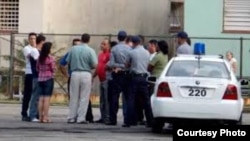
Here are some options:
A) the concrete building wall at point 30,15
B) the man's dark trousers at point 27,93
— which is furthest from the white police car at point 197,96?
the concrete building wall at point 30,15

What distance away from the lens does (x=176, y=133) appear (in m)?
6.79

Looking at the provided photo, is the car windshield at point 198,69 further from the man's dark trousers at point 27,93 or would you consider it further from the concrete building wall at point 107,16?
the concrete building wall at point 107,16

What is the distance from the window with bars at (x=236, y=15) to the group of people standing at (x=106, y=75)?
1070 centimetres

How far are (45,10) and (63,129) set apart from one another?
55.4ft

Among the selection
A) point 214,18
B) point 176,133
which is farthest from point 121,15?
point 176,133

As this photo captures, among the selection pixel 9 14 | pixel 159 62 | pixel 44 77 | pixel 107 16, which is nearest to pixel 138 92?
pixel 159 62

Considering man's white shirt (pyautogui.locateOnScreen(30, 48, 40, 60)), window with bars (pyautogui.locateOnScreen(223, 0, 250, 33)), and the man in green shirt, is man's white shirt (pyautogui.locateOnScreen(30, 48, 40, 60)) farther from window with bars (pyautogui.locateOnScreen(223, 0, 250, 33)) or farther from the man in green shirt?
window with bars (pyautogui.locateOnScreen(223, 0, 250, 33))

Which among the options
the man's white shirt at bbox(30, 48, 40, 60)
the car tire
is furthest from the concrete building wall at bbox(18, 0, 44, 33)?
the car tire

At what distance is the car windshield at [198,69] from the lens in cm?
1441

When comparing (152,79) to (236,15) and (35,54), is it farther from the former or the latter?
(236,15)

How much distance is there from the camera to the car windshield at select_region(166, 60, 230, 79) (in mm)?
14414

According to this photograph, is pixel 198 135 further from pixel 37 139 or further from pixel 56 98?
pixel 56 98

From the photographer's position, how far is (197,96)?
1398 cm

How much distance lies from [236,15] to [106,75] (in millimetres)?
11690
